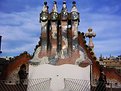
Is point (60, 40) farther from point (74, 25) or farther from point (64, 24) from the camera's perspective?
point (74, 25)

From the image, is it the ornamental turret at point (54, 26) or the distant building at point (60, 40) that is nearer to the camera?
the distant building at point (60, 40)

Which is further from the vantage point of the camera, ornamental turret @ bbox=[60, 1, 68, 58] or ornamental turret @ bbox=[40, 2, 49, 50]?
ornamental turret @ bbox=[40, 2, 49, 50]

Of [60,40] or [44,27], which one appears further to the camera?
[44,27]

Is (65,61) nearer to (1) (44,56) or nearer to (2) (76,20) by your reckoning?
(1) (44,56)

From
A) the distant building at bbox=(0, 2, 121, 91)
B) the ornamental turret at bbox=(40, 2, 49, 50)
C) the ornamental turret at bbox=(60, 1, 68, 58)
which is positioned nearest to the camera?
the distant building at bbox=(0, 2, 121, 91)

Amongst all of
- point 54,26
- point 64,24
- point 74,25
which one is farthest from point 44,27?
point 74,25

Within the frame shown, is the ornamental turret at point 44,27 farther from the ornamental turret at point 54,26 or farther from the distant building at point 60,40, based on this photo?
the ornamental turret at point 54,26

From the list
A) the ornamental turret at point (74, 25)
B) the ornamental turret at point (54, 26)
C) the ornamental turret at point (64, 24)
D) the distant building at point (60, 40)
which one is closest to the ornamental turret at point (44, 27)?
the distant building at point (60, 40)

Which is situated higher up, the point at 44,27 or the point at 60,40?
the point at 44,27

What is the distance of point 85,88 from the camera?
1065 centimetres

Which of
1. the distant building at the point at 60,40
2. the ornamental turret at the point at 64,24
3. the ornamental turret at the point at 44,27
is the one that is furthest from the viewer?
the ornamental turret at the point at 44,27

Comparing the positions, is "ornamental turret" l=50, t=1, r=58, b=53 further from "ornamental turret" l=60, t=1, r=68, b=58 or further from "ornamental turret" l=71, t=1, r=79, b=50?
"ornamental turret" l=71, t=1, r=79, b=50

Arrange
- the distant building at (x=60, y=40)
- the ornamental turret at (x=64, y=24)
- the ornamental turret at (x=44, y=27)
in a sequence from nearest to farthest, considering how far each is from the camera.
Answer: the distant building at (x=60, y=40), the ornamental turret at (x=64, y=24), the ornamental turret at (x=44, y=27)

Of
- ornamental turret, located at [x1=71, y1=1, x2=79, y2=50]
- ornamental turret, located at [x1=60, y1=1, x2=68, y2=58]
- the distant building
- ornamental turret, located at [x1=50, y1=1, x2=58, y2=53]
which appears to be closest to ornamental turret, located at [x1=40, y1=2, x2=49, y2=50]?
the distant building
